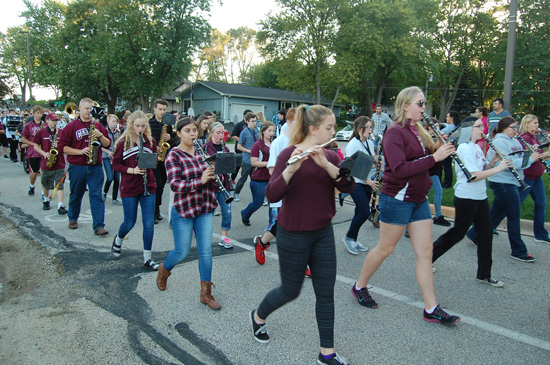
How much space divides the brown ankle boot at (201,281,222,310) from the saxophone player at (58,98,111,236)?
3083mm

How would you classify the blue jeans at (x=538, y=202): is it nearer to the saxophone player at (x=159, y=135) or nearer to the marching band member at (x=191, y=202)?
the marching band member at (x=191, y=202)

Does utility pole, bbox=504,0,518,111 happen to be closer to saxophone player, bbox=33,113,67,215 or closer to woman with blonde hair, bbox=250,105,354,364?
woman with blonde hair, bbox=250,105,354,364

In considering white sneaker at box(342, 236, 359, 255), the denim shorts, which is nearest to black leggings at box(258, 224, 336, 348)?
the denim shorts

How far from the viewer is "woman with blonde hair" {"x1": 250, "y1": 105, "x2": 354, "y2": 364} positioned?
2701mm

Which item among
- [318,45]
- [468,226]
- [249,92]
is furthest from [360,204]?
[249,92]

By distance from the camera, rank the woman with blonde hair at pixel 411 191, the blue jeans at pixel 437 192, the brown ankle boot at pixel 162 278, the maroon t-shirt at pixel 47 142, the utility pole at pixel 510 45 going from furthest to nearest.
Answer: the utility pole at pixel 510 45
the maroon t-shirt at pixel 47 142
the blue jeans at pixel 437 192
the brown ankle boot at pixel 162 278
the woman with blonde hair at pixel 411 191

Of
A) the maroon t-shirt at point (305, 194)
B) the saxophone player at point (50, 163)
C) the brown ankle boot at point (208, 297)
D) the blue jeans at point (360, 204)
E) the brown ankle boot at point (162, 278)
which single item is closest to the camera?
the maroon t-shirt at point (305, 194)

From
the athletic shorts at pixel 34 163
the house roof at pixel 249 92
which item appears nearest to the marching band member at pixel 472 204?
the athletic shorts at pixel 34 163

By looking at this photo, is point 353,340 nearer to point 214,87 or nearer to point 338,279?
point 338,279

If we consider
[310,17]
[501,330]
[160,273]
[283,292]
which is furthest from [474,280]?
[310,17]

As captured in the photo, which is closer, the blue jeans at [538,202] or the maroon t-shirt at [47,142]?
the blue jeans at [538,202]

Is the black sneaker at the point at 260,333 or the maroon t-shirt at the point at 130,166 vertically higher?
the maroon t-shirt at the point at 130,166

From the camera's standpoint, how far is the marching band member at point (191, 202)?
3799 millimetres

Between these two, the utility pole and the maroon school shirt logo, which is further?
the utility pole
